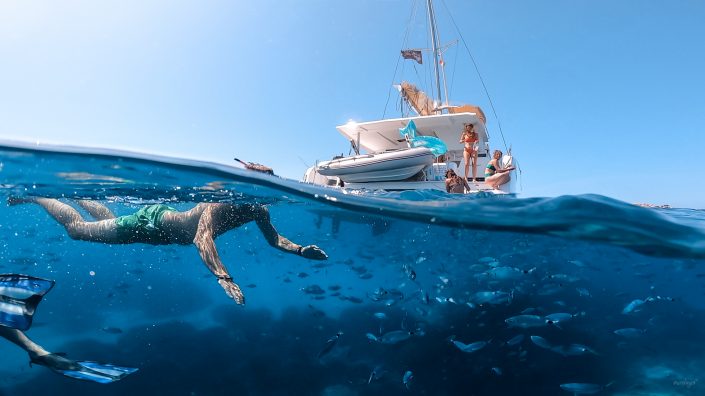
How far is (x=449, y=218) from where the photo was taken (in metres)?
7.16

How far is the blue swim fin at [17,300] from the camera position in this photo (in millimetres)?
4258

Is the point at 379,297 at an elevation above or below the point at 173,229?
below

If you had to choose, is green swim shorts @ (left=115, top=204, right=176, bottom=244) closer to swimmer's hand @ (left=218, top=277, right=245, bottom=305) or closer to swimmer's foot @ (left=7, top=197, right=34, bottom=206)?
swimmer's hand @ (left=218, top=277, right=245, bottom=305)

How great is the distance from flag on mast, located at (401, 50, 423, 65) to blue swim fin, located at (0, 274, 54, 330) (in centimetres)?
2419

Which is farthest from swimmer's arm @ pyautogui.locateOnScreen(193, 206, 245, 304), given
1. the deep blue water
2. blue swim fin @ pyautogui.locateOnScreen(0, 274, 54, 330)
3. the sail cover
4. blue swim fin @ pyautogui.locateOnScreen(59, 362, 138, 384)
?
the sail cover

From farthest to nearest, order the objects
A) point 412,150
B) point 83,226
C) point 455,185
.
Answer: point 412,150 → point 455,185 → point 83,226

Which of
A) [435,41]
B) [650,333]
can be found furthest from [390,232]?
[435,41]

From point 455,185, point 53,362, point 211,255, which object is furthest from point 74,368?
point 455,185

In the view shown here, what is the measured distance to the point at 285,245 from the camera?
5730 mm

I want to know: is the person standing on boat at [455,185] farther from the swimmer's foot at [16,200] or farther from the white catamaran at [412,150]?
the swimmer's foot at [16,200]

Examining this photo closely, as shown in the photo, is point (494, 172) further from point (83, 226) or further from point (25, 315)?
point (25, 315)

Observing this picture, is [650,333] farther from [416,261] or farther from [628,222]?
[416,261]

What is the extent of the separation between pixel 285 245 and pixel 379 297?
286cm

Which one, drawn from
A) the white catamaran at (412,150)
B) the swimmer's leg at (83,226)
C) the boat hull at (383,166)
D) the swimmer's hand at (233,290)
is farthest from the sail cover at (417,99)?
the swimmer's hand at (233,290)
